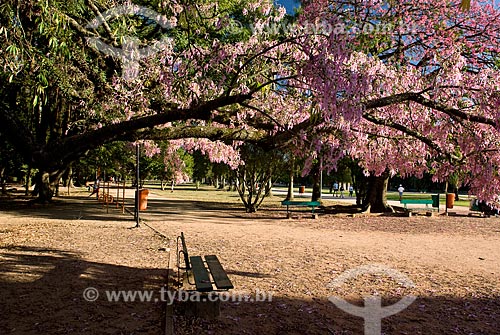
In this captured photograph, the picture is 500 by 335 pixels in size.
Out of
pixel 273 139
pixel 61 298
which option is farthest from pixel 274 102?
pixel 61 298

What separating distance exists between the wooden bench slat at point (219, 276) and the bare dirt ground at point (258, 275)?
0.50 meters

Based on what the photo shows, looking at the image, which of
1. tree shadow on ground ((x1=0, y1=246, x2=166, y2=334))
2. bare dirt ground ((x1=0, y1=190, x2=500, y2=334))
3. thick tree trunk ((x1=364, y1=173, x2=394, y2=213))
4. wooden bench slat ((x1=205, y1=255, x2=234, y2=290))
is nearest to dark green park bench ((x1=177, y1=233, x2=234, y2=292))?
wooden bench slat ((x1=205, y1=255, x2=234, y2=290))

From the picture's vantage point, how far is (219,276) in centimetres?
548

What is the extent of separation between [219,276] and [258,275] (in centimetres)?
248

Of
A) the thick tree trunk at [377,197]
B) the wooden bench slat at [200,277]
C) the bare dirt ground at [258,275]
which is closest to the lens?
the wooden bench slat at [200,277]

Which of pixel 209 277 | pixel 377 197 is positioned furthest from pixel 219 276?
pixel 377 197

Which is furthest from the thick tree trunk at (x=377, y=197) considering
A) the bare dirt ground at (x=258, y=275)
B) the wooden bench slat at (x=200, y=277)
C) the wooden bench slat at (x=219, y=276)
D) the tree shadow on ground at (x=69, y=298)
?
the wooden bench slat at (x=200, y=277)

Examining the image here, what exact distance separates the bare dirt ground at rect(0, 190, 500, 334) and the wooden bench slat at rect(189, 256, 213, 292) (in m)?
0.49

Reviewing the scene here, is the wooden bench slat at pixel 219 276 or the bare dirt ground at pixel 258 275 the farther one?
the bare dirt ground at pixel 258 275

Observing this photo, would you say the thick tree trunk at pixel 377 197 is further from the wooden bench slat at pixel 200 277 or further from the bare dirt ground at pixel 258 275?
the wooden bench slat at pixel 200 277

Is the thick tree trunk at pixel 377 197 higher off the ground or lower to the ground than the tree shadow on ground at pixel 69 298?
higher

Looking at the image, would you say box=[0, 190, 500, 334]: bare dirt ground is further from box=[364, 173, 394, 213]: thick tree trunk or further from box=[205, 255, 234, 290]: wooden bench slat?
box=[364, 173, 394, 213]: thick tree trunk

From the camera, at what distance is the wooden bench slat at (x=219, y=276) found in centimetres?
496

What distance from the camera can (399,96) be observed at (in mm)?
5977
